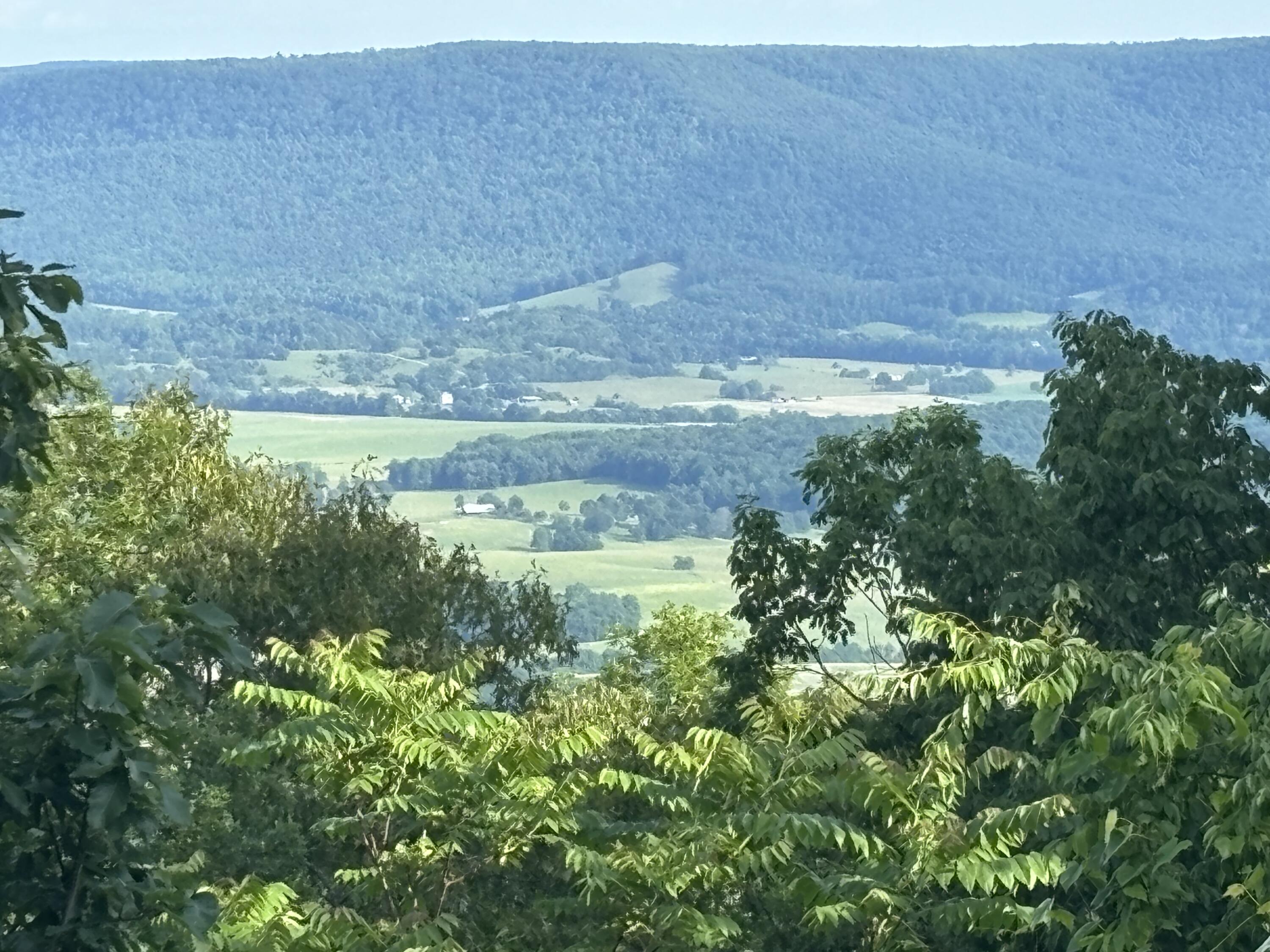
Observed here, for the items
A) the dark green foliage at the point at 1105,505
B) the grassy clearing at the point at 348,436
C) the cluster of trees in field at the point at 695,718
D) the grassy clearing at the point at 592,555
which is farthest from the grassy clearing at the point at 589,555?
the dark green foliage at the point at 1105,505

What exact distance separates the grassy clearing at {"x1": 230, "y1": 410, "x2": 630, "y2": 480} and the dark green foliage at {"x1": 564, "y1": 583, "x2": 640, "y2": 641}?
50.2 meters

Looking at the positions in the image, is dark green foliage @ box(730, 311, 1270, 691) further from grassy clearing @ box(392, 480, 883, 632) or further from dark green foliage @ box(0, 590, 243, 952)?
grassy clearing @ box(392, 480, 883, 632)

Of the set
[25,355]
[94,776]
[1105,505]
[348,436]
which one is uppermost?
[25,355]

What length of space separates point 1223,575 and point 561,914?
5953mm

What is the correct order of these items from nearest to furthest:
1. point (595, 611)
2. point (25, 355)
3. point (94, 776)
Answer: point (94, 776), point (25, 355), point (595, 611)

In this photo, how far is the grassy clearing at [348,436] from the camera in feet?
540

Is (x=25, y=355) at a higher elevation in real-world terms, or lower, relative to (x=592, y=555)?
higher

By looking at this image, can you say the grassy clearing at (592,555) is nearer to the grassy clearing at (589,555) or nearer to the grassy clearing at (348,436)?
the grassy clearing at (589,555)

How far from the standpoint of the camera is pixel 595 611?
9594 centimetres

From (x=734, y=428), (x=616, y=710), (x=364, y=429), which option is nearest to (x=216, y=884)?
(x=616, y=710)

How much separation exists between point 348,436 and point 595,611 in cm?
8964

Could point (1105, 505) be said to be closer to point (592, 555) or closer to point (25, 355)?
point (25, 355)

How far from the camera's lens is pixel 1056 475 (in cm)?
1645

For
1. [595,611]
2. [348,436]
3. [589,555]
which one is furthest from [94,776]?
[348,436]
